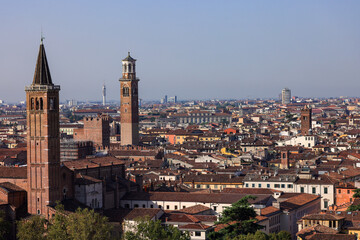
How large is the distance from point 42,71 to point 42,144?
3.71m

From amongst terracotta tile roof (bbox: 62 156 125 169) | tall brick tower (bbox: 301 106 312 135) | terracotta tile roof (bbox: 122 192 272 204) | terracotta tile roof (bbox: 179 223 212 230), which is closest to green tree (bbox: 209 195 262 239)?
terracotta tile roof (bbox: 179 223 212 230)

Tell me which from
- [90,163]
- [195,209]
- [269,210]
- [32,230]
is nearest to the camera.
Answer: [32,230]

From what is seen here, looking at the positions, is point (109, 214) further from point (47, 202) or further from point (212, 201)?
point (212, 201)

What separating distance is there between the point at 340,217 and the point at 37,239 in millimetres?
13537

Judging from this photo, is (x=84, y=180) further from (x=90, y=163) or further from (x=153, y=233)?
(x=153, y=233)

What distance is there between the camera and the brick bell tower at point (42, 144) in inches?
1644

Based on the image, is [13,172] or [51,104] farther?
[13,172]

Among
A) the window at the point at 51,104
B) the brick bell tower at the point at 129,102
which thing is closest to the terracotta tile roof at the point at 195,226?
the window at the point at 51,104

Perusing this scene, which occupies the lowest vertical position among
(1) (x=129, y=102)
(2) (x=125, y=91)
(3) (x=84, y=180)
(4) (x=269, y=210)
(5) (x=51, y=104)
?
(4) (x=269, y=210)

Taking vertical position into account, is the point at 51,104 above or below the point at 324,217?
above

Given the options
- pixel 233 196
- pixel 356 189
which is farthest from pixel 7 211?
pixel 356 189

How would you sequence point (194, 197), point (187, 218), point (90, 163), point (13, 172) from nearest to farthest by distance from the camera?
point (187, 218) → point (13, 172) → point (194, 197) → point (90, 163)

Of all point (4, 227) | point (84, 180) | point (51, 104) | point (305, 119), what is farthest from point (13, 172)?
point (305, 119)

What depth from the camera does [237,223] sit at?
37.3 metres
